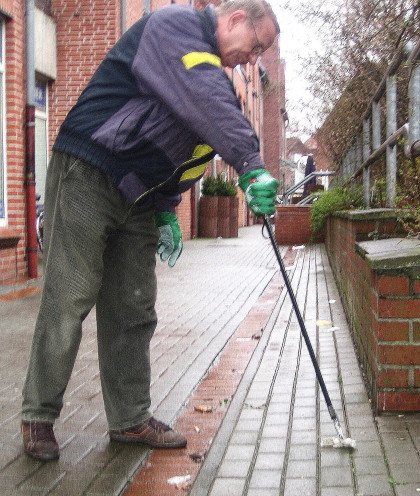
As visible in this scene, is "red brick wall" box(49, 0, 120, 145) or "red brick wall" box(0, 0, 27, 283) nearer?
"red brick wall" box(0, 0, 27, 283)

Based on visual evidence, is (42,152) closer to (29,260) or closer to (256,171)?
(29,260)

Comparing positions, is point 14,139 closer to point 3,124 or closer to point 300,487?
point 3,124

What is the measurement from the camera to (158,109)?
3.09 m

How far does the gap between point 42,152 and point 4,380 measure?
859cm

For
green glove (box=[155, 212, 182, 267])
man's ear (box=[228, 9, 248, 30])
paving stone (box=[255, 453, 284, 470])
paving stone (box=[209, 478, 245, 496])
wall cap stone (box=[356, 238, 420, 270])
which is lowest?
paving stone (box=[209, 478, 245, 496])

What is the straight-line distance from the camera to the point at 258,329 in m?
6.18

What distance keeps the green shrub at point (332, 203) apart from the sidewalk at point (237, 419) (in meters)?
2.17

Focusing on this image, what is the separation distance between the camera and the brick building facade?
9898 mm

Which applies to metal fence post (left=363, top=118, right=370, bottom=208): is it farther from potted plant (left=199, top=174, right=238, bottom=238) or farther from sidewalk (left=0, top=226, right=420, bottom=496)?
potted plant (left=199, top=174, right=238, bottom=238)

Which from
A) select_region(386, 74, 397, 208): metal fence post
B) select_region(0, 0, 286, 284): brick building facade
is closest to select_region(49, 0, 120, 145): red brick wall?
select_region(0, 0, 286, 284): brick building facade

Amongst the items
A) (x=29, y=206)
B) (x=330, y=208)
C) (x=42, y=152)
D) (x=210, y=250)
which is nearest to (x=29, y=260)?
(x=29, y=206)

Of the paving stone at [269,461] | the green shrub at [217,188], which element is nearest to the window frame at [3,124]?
the paving stone at [269,461]

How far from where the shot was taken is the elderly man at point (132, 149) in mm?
3027

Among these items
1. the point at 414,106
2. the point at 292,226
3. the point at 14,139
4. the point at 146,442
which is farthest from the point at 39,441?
the point at 292,226
